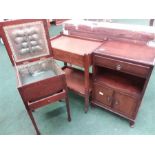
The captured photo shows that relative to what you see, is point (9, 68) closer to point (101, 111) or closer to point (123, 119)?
point (101, 111)

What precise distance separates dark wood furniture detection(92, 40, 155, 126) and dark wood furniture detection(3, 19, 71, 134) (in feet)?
1.32

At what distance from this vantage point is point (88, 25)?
1.56 metres

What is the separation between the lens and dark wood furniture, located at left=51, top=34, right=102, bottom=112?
52.0 inches

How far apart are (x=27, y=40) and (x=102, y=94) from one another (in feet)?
3.16

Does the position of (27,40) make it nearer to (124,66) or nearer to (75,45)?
(75,45)

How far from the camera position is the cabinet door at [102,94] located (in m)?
1.45

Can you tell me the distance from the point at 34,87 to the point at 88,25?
92 cm

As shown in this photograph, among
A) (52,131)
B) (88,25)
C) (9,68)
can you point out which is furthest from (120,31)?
(9,68)

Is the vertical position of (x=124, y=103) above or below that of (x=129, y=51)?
below

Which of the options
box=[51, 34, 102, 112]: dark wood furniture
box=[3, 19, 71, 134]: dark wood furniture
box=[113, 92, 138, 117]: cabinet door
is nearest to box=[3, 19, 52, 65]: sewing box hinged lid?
box=[3, 19, 71, 134]: dark wood furniture

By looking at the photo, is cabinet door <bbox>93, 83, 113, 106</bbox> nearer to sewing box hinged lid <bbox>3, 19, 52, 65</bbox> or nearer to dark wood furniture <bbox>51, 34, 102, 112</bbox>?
dark wood furniture <bbox>51, 34, 102, 112</bbox>

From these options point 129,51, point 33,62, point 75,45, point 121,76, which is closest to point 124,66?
point 129,51

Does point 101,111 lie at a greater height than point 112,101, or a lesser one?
lesser

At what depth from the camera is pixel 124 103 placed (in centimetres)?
142
